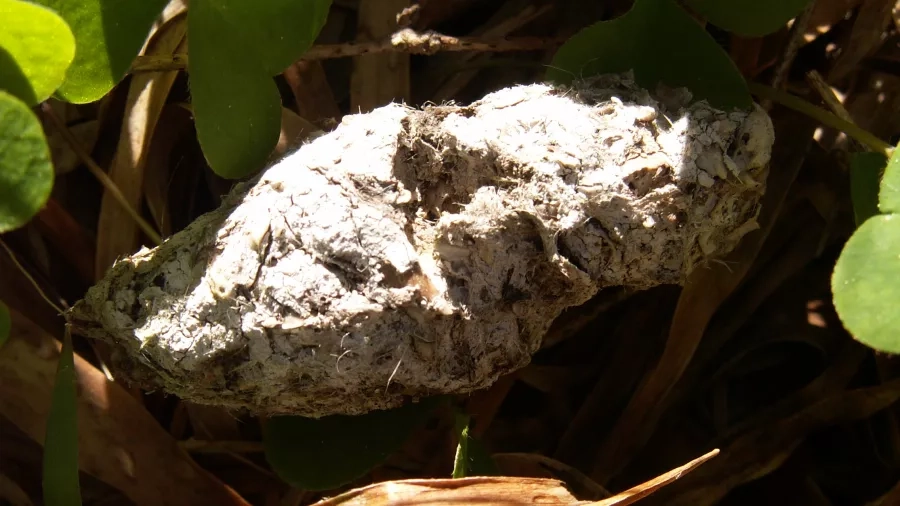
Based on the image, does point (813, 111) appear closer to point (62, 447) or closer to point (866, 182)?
point (866, 182)

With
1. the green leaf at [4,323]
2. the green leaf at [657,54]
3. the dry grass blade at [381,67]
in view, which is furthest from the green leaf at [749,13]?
the green leaf at [4,323]

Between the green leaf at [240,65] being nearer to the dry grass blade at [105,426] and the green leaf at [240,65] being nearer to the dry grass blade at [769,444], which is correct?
the dry grass blade at [105,426]

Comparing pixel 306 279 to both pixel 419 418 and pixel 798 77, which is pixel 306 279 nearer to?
pixel 419 418

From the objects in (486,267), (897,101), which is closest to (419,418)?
(486,267)

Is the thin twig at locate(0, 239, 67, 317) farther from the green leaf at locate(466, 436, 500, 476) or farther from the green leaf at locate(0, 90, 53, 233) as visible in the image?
the green leaf at locate(466, 436, 500, 476)

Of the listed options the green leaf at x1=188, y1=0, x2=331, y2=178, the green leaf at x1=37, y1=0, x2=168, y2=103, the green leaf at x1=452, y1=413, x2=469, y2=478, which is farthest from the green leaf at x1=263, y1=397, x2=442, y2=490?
the green leaf at x1=37, y1=0, x2=168, y2=103

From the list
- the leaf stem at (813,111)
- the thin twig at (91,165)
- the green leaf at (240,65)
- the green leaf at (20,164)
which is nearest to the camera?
the green leaf at (20,164)
